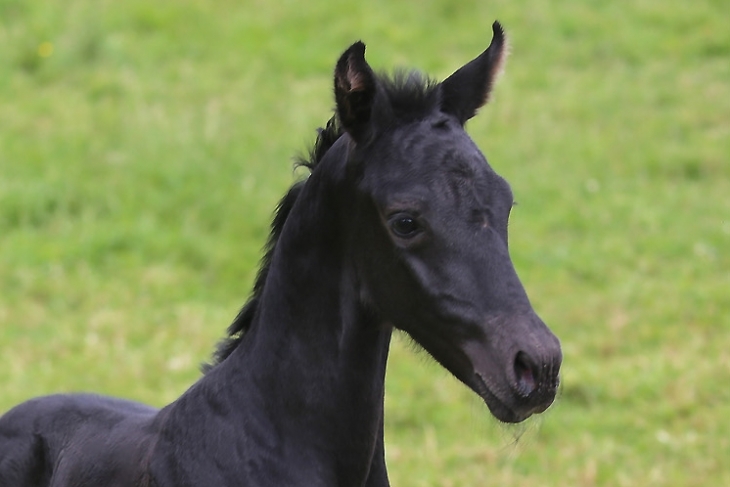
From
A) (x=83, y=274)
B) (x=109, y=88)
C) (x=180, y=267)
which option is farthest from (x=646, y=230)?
(x=109, y=88)

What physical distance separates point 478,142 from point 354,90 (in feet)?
26.1

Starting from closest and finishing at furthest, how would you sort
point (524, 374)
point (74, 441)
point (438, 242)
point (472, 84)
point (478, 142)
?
point (524, 374) → point (438, 242) → point (472, 84) → point (74, 441) → point (478, 142)

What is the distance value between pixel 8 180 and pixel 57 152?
595mm

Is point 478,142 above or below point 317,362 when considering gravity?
above

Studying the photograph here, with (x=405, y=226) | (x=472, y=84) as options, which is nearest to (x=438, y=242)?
(x=405, y=226)

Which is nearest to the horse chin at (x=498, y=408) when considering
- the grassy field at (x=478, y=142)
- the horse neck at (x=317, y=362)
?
the horse neck at (x=317, y=362)

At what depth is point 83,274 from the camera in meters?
9.63

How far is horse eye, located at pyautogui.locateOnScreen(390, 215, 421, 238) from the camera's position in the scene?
312cm

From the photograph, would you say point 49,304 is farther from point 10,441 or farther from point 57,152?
point 10,441

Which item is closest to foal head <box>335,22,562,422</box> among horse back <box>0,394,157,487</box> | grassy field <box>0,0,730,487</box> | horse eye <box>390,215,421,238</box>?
horse eye <box>390,215,421,238</box>

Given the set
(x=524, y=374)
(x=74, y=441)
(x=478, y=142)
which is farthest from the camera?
(x=478, y=142)

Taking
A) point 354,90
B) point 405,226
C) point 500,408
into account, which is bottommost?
point 500,408

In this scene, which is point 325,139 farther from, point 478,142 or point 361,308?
point 478,142

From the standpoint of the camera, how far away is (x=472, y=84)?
3508 millimetres
